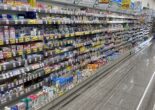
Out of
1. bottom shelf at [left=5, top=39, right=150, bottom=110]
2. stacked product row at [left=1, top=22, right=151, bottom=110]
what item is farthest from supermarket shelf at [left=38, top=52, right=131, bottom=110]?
stacked product row at [left=1, top=22, right=151, bottom=110]

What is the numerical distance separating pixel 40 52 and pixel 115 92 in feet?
7.39

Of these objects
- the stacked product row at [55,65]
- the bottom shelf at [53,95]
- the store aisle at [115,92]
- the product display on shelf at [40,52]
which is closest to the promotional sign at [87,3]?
the product display on shelf at [40,52]

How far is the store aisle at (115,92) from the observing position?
4.17 metres

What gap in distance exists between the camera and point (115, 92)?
16.3 feet

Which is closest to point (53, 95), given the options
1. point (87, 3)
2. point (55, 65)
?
point (55, 65)

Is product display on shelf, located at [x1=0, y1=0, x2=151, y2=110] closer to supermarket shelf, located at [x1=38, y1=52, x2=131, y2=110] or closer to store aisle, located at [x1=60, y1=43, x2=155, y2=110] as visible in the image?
supermarket shelf, located at [x1=38, y1=52, x2=131, y2=110]

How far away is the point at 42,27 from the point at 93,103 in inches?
82.1

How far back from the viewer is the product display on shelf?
130 inches

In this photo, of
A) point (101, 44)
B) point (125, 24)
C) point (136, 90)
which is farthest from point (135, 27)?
point (136, 90)

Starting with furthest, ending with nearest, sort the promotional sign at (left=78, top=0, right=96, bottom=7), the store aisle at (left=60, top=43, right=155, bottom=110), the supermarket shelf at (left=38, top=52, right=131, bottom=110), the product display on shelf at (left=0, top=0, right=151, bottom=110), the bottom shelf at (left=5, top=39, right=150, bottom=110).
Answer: the promotional sign at (left=78, top=0, right=96, bottom=7) < the store aisle at (left=60, top=43, right=155, bottom=110) < the supermarket shelf at (left=38, top=52, right=131, bottom=110) < the bottom shelf at (left=5, top=39, right=150, bottom=110) < the product display on shelf at (left=0, top=0, right=151, bottom=110)

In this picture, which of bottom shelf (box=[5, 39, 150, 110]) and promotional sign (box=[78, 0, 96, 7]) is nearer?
bottom shelf (box=[5, 39, 150, 110])

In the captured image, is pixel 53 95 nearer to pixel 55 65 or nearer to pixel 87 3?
pixel 55 65

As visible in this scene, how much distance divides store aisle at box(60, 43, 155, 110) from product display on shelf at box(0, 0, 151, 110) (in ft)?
1.38

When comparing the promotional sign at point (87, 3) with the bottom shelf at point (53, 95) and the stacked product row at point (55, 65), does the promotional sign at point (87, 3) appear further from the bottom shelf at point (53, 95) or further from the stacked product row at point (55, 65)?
the bottom shelf at point (53, 95)
